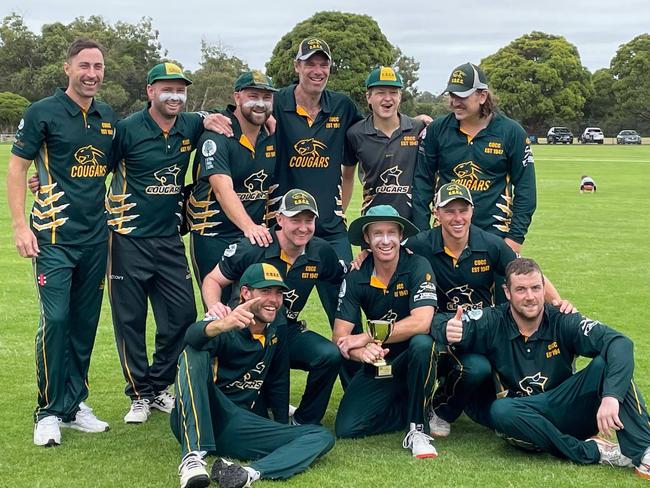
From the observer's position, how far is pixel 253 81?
6.34 metres

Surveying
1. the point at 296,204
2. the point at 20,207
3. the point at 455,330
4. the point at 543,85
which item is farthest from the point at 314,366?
the point at 543,85

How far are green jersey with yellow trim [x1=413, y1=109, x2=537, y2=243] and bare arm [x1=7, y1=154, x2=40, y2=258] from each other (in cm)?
321

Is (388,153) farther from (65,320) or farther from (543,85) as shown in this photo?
(543,85)

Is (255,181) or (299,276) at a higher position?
(255,181)

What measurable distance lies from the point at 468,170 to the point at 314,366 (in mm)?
2036

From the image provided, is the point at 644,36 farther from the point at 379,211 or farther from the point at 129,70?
the point at 379,211

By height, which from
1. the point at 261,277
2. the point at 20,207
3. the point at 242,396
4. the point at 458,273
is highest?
the point at 20,207

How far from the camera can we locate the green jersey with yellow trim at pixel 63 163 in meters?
5.75

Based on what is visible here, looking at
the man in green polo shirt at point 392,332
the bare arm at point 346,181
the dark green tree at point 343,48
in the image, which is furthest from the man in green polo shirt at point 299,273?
the dark green tree at point 343,48

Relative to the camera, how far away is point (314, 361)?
5.91 m

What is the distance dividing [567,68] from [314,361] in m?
74.2

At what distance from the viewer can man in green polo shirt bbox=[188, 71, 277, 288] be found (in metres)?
6.38

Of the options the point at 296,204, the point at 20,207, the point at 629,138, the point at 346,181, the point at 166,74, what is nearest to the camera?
the point at 20,207

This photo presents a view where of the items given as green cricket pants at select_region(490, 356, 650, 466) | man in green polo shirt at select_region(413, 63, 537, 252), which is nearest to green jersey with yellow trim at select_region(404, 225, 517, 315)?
man in green polo shirt at select_region(413, 63, 537, 252)
